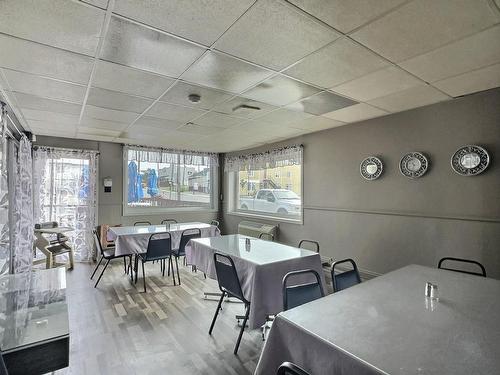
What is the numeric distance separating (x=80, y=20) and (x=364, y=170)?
3.39 m

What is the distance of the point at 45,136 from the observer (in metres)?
4.73

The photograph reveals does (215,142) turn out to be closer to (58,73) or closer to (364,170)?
(364,170)

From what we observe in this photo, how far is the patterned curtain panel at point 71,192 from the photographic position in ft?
15.5

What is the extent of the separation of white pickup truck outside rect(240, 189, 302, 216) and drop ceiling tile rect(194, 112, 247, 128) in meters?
1.90

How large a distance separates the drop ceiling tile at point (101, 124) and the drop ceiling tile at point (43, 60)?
1.42 meters

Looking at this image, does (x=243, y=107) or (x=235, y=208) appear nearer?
(x=243, y=107)

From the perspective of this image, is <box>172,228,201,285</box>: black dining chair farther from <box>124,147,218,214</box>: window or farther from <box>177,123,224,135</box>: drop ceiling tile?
<box>124,147,218,214</box>: window

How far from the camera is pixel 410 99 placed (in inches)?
112

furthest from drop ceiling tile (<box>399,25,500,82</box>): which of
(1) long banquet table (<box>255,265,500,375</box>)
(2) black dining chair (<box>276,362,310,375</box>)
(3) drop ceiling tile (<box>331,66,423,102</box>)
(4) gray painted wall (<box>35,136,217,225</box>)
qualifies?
(4) gray painted wall (<box>35,136,217,225</box>)

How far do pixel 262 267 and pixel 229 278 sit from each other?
33 centimetres

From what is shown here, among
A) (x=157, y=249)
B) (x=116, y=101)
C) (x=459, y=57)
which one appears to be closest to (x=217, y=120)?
(x=116, y=101)

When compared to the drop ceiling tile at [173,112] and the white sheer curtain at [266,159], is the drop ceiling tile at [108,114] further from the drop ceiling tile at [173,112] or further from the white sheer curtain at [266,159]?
the white sheer curtain at [266,159]

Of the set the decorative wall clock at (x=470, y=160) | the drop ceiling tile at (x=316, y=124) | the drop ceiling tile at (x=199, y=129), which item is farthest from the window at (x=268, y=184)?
the decorative wall clock at (x=470, y=160)

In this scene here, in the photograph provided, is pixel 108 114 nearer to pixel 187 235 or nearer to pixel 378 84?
pixel 187 235
